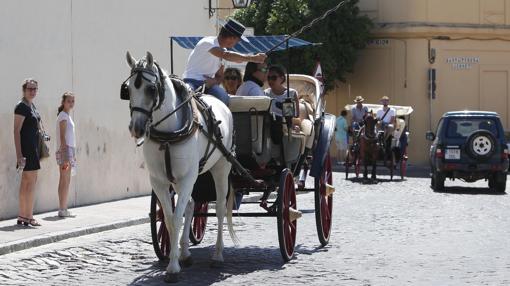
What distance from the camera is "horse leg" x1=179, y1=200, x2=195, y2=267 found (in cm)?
1124

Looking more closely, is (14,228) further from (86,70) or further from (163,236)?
(86,70)

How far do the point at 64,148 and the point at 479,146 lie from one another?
32.6 ft

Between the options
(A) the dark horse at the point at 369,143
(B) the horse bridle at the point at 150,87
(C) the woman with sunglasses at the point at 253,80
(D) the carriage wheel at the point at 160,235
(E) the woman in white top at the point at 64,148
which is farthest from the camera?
(A) the dark horse at the point at 369,143

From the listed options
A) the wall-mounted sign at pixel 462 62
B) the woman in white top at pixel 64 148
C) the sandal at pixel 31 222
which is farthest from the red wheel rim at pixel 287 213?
the wall-mounted sign at pixel 462 62

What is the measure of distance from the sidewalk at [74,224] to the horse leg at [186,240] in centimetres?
239

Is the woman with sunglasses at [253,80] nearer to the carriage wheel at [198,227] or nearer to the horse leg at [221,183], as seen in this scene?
the horse leg at [221,183]

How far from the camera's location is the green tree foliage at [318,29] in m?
37.9

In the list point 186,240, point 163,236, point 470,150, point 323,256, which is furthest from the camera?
point 470,150

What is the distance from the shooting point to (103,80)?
63.0ft

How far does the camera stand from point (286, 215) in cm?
1197

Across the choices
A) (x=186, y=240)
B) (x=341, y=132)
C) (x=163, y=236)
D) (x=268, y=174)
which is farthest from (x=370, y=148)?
(x=186, y=240)

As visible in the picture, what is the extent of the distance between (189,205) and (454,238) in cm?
413

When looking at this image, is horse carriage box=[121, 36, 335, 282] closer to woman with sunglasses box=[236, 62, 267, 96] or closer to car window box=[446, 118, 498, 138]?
woman with sunglasses box=[236, 62, 267, 96]

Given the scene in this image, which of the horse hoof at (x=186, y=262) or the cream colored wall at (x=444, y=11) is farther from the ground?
the cream colored wall at (x=444, y=11)
